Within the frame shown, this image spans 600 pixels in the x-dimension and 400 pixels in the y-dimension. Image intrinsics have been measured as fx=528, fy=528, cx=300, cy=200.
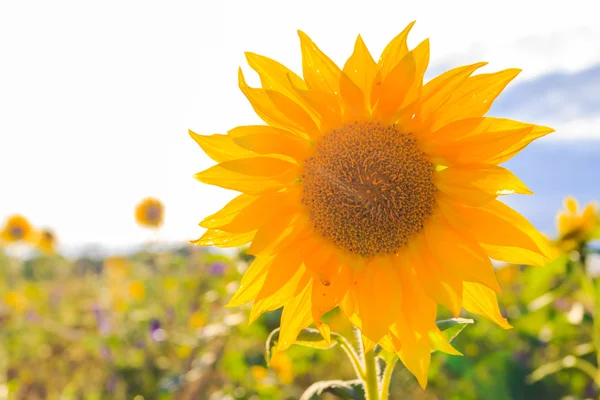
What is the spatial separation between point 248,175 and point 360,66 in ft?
1.40

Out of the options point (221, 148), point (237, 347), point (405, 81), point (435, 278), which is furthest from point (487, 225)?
point (237, 347)

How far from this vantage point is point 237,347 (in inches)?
156

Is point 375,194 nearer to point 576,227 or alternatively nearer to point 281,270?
point 281,270

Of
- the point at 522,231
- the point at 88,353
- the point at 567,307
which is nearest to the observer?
the point at 522,231

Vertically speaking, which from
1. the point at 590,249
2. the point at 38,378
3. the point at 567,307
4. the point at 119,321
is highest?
the point at 590,249

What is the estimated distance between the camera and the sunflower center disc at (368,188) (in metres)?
1.50

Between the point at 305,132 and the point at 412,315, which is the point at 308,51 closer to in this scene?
the point at 305,132

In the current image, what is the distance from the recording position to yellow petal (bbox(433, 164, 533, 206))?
1342 mm

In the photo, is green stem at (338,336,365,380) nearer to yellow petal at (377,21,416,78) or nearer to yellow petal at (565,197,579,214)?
yellow petal at (377,21,416,78)

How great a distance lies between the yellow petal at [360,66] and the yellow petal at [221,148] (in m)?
0.35

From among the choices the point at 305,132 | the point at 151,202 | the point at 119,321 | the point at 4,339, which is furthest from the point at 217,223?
the point at 4,339

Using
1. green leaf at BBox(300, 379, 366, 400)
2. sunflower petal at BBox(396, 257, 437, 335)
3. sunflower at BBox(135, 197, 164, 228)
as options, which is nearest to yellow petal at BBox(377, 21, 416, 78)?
sunflower petal at BBox(396, 257, 437, 335)

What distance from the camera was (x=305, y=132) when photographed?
4.91 feet

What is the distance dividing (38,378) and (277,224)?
453 centimetres
